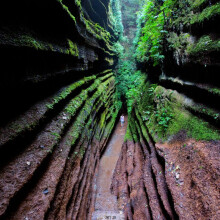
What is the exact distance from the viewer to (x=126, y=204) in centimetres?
394

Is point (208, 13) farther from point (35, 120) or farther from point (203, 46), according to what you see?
point (35, 120)

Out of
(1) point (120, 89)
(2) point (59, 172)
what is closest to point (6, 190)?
(2) point (59, 172)

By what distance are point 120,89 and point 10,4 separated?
11989mm

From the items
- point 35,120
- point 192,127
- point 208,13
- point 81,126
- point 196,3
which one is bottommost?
point 81,126

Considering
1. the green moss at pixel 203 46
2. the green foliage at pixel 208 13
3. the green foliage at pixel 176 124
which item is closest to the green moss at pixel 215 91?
the green foliage at pixel 176 124

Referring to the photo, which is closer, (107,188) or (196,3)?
(196,3)

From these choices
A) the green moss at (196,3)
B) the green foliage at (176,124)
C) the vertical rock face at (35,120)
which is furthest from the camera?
the green moss at (196,3)

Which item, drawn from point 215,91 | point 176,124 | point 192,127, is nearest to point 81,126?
point 176,124

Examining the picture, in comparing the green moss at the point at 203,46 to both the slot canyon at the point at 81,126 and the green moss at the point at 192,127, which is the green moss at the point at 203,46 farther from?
the green moss at the point at 192,127

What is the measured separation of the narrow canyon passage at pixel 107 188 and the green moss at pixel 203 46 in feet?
16.4

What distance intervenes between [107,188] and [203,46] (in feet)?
18.3

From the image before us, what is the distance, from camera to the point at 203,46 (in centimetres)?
306

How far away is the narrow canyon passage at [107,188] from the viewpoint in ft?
13.3

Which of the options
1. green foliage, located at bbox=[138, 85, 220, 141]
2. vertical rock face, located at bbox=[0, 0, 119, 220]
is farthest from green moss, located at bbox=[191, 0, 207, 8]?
vertical rock face, located at bbox=[0, 0, 119, 220]
